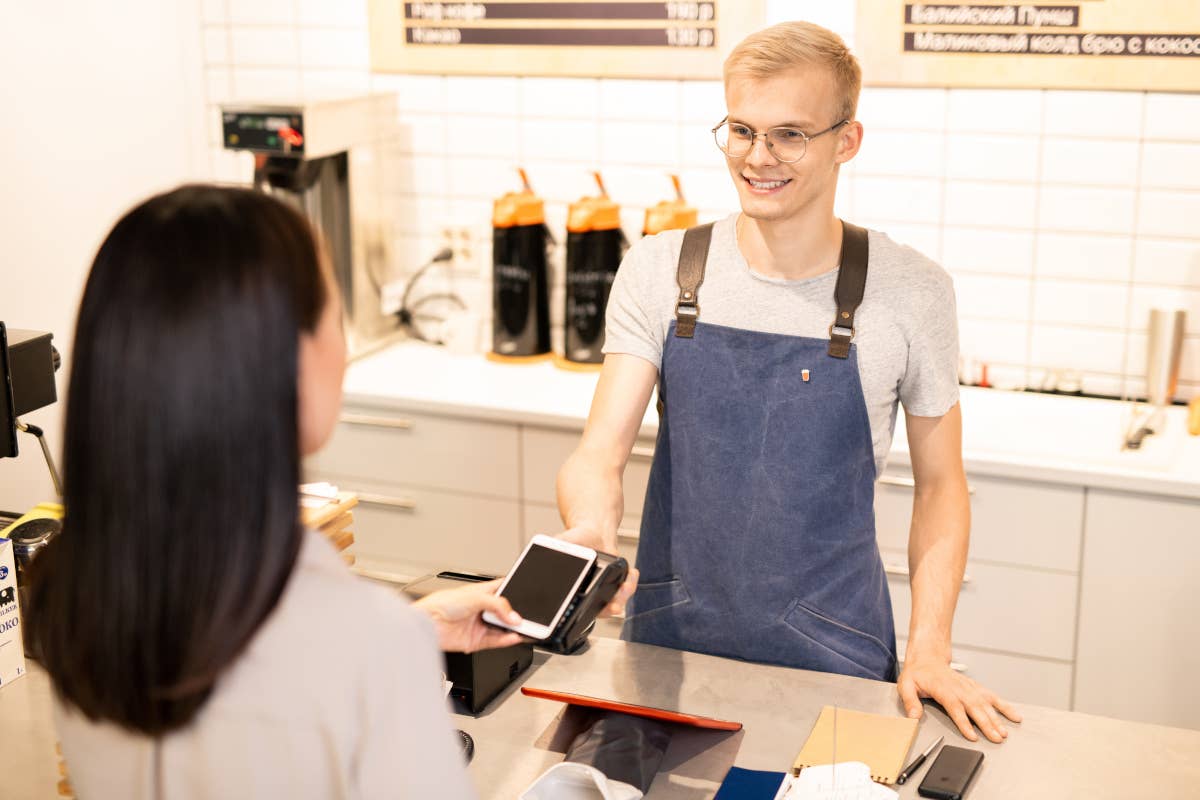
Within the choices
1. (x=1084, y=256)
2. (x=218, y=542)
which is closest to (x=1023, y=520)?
(x=1084, y=256)

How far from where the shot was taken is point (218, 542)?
0.85 m

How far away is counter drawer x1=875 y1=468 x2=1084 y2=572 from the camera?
2.65 m

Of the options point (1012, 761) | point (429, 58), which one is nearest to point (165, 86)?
point (429, 58)

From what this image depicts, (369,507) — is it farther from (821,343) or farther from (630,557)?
(821,343)

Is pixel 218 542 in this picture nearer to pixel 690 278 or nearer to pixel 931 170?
pixel 690 278

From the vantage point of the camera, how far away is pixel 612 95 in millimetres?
3301

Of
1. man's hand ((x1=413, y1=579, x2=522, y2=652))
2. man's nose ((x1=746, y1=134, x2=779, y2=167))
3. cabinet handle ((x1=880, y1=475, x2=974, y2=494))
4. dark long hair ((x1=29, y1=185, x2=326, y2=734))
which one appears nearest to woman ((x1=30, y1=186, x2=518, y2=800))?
dark long hair ((x1=29, y1=185, x2=326, y2=734))

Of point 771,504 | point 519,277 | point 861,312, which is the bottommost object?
point 771,504

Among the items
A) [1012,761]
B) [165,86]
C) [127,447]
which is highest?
[165,86]

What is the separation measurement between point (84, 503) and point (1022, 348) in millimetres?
2604

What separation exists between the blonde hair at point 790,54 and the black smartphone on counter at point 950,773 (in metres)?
0.90

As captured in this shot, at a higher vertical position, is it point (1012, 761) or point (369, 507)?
point (1012, 761)

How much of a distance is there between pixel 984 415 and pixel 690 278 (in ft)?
4.04

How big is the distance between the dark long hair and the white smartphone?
59cm
